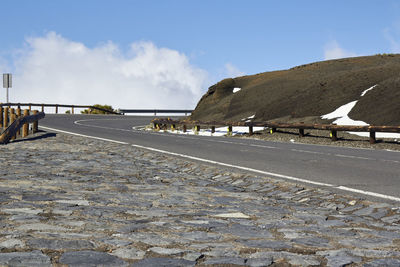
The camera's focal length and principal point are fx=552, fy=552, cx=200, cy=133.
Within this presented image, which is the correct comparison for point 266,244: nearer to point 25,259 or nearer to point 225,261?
point 225,261

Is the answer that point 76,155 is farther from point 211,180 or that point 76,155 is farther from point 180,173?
point 211,180

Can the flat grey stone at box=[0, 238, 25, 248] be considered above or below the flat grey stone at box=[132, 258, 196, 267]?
above

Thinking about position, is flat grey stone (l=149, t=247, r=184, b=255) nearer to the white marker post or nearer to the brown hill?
the brown hill

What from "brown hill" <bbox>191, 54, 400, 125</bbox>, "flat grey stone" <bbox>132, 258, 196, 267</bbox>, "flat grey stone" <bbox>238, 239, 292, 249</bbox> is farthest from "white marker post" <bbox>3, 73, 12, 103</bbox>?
"flat grey stone" <bbox>132, 258, 196, 267</bbox>

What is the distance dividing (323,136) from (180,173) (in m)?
15.4

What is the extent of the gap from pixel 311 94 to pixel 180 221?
37378mm

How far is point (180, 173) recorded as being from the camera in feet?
37.1

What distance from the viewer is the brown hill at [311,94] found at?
110 ft

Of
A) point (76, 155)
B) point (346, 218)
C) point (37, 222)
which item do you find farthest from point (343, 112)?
point (37, 222)

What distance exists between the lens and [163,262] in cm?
439

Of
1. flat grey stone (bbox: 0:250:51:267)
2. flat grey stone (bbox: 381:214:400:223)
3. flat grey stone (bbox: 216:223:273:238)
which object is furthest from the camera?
flat grey stone (bbox: 381:214:400:223)

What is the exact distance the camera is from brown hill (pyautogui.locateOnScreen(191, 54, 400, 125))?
110 ft

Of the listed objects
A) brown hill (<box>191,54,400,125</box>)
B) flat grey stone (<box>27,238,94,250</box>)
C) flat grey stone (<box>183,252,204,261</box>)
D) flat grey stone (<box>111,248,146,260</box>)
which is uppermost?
brown hill (<box>191,54,400,125</box>)

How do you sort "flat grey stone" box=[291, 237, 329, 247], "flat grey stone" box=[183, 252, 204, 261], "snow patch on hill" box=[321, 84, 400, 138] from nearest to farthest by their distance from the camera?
"flat grey stone" box=[183, 252, 204, 261] → "flat grey stone" box=[291, 237, 329, 247] → "snow patch on hill" box=[321, 84, 400, 138]
